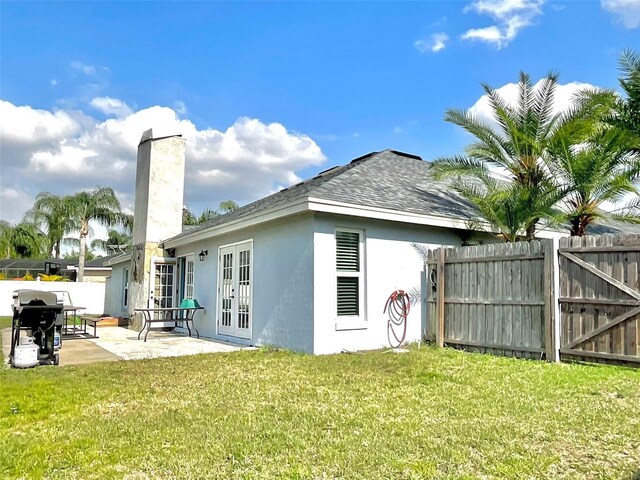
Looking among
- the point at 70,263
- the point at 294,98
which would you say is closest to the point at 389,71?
the point at 294,98

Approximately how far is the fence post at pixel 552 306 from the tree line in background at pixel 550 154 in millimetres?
1755

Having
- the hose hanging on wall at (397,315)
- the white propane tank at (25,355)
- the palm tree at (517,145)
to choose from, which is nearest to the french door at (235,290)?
the hose hanging on wall at (397,315)

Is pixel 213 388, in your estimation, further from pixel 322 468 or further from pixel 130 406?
pixel 322 468

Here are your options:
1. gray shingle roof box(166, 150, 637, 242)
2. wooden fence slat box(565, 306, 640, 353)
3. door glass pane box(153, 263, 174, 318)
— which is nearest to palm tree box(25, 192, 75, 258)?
door glass pane box(153, 263, 174, 318)

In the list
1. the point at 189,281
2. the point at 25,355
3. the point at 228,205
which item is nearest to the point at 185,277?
the point at 189,281

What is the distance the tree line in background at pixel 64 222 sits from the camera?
28.1 meters

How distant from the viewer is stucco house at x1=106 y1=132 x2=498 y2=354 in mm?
8147

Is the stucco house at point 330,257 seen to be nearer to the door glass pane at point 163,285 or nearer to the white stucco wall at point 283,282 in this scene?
the white stucco wall at point 283,282

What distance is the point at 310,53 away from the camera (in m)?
12.5

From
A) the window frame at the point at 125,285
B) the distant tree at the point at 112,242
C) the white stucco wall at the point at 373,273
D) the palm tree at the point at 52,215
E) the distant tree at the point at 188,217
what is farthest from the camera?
the distant tree at the point at 112,242

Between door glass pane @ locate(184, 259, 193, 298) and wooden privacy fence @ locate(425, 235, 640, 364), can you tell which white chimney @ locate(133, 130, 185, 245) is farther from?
wooden privacy fence @ locate(425, 235, 640, 364)

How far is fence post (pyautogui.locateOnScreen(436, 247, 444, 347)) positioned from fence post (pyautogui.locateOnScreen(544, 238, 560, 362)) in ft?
6.69

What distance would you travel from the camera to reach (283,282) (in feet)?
29.1

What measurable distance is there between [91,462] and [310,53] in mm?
11628
